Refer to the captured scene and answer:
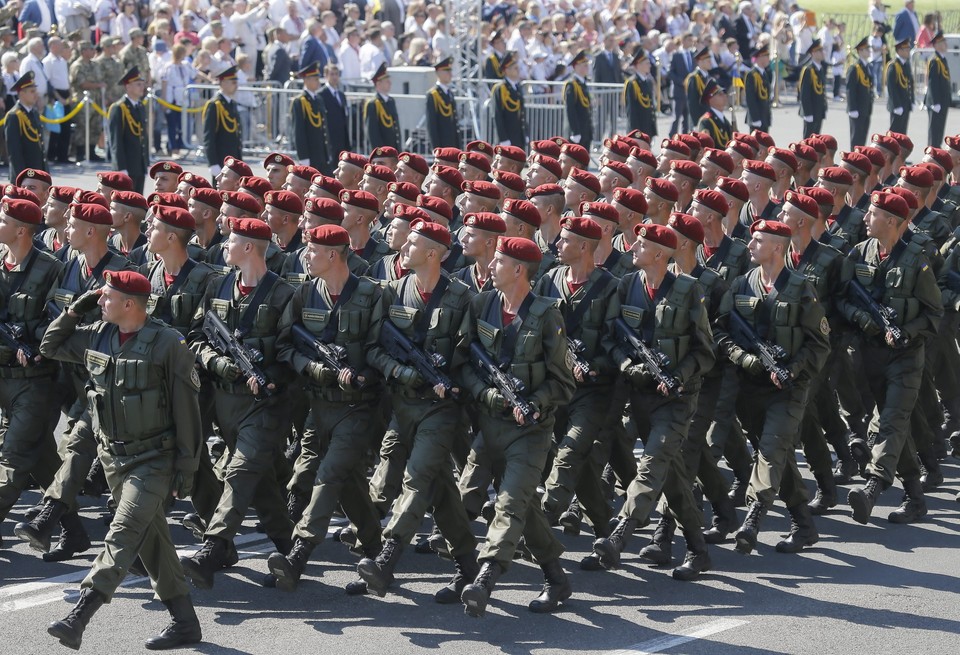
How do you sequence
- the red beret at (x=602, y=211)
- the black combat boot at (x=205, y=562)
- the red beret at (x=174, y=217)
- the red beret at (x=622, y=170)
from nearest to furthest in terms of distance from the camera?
1. the black combat boot at (x=205, y=562)
2. the red beret at (x=174, y=217)
3. the red beret at (x=602, y=211)
4. the red beret at (x=622, y=170)

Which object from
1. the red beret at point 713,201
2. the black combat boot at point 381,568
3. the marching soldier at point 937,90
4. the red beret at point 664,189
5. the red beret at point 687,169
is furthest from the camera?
the marching soldier at point 937,90

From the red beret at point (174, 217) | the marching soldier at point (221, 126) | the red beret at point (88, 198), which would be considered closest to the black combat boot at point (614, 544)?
the red beret at point (174, 217)

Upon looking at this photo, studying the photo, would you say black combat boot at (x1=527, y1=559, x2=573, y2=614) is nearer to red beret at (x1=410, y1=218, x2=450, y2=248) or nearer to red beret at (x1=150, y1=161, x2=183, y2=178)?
red beret at (x1=410, y1=218, x2=450, y2=248)

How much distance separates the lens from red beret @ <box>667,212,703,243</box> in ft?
30.3

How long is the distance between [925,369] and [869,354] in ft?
3.54

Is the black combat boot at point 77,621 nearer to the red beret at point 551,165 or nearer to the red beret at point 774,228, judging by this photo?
the red beret at point 774,228

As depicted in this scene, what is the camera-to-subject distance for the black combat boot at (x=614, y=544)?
847 centimetres

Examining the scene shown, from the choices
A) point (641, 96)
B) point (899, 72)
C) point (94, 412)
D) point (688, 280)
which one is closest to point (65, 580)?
point (94, 412)

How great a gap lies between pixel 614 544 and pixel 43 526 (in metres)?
2.94

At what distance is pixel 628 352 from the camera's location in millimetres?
8750

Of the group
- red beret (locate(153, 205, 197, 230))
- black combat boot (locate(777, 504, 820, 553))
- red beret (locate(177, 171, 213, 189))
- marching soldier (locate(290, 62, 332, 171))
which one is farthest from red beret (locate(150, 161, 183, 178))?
marching soldier (locate(290, 62, 332, 171))

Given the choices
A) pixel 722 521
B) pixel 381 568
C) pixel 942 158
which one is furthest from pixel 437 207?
pixel 942 158

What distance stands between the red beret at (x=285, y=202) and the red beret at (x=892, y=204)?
3.57m

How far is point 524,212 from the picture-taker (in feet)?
31.6
